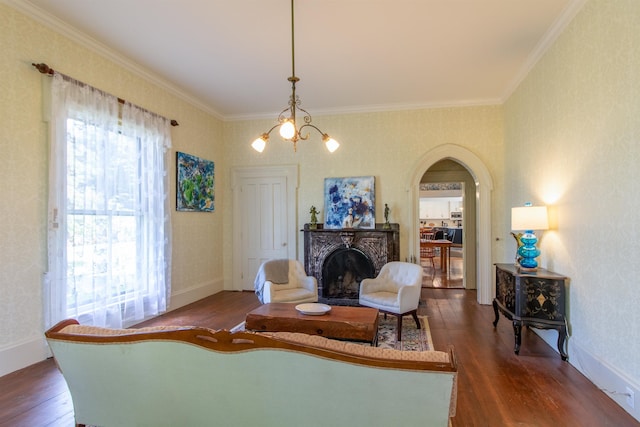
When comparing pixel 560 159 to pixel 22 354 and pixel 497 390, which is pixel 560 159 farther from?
pixel 22 354

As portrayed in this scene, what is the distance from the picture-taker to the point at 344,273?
5.63 metres

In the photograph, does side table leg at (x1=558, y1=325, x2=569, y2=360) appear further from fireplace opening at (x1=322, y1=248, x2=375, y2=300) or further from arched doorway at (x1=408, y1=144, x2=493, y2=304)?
fireplace opening at (x1=322, y1=248, x2=375, y2=300)

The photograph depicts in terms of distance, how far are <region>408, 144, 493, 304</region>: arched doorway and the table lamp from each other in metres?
1.67

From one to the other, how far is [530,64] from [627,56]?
6.26 feet

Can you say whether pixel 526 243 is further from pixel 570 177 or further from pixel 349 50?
pixel 349 50

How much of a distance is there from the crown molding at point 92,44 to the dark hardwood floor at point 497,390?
284 centimetres

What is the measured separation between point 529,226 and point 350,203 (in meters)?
2.80

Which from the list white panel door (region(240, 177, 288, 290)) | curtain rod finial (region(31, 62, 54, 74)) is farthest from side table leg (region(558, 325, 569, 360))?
curtain rod finial (region(31, 62, 54, 74))

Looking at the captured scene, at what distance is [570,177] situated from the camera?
308 cm

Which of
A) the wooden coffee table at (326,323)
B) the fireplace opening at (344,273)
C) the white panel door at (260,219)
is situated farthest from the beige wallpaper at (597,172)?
the white panel door at (260,219)

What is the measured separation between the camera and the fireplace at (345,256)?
5.33 m

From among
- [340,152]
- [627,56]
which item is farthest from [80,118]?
[627,56]

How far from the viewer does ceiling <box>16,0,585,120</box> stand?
299 centimetres

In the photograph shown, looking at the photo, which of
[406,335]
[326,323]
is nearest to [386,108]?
[406,335]
